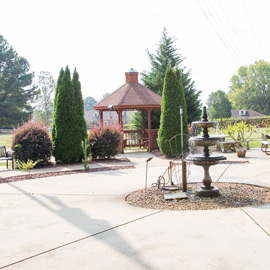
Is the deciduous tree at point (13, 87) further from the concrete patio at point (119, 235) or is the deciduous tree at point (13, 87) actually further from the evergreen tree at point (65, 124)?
the concrete patio at point (119, 235)

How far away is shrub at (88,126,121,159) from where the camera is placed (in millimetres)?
13531

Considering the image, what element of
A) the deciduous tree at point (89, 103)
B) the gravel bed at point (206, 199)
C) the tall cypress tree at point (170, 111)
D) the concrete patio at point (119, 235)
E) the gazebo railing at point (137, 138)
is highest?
the deciduous tree at point (89, 103)

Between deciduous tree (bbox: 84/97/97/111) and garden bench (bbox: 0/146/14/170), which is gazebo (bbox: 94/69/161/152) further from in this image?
deciduous tree (bbox: 84/97/97/111)

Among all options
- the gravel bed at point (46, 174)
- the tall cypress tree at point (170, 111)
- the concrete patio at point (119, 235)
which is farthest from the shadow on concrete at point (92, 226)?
the tall cypress tree at point (170, 111)

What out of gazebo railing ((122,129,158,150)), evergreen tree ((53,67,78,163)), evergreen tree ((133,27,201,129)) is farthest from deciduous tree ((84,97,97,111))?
evergreen tree ((53,67,78,163))

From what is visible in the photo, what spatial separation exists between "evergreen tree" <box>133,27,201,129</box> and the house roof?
3549 millimetres

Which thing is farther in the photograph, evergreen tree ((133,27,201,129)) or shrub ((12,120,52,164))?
evergreen tree ((133,27,201,129))

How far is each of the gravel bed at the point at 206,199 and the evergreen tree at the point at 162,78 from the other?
1471 cm

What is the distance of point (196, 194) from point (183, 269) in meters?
3.47

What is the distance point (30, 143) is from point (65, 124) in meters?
1.59

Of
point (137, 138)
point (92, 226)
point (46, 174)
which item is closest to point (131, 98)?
point (137, 138)

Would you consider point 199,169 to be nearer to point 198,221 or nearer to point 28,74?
point 198,221

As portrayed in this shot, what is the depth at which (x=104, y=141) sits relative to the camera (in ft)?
44.4

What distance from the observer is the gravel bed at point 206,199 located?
238 inches
